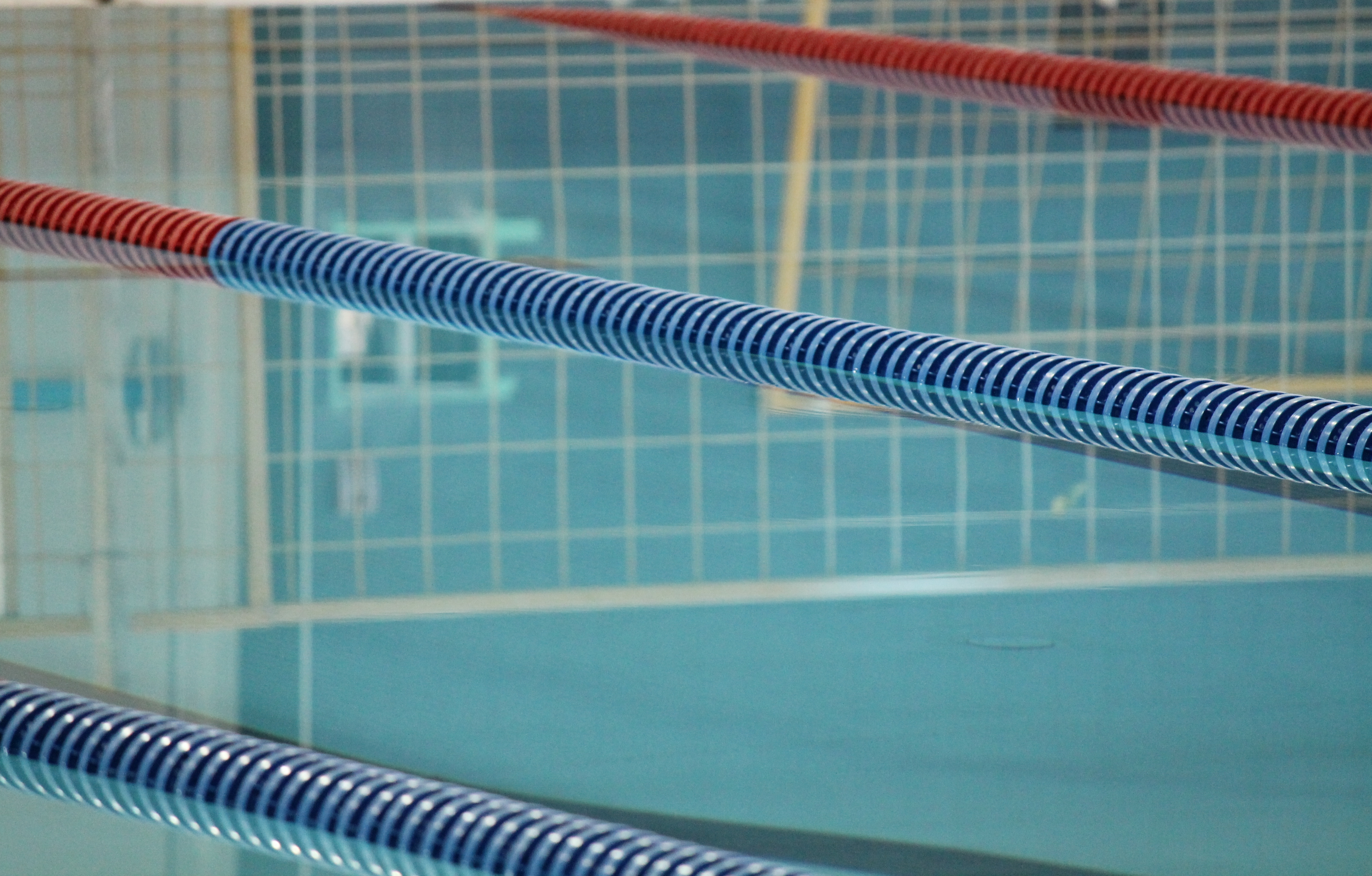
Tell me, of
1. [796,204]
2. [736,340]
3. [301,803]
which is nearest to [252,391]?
[736,340]

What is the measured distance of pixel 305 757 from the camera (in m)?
1.79

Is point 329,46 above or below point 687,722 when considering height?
above

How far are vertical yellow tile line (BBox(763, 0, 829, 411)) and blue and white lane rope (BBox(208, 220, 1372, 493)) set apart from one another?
187mm

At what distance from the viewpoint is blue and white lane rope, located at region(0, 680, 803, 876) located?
1.60 m

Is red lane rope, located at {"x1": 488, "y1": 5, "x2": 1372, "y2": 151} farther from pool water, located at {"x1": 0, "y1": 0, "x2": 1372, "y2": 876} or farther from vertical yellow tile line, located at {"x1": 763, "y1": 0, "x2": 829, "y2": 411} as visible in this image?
pool water, located at {"x1": 0, "y1": 0, "x2": 1372, "y2": 876}

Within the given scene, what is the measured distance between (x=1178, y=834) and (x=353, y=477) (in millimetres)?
1396

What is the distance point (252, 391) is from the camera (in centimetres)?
308

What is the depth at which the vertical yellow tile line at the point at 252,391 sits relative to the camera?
2.40 metres

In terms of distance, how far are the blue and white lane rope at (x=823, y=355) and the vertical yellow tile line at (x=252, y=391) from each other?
0.26 metres

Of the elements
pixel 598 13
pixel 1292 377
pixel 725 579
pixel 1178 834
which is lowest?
pixel 1178 834

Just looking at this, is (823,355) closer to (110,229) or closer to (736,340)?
Result: (736,340)

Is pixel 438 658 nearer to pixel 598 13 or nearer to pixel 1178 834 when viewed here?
pixel 1178 834

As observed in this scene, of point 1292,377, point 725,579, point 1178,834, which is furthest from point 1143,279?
point 1178,834

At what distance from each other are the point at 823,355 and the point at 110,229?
5.46 ft
